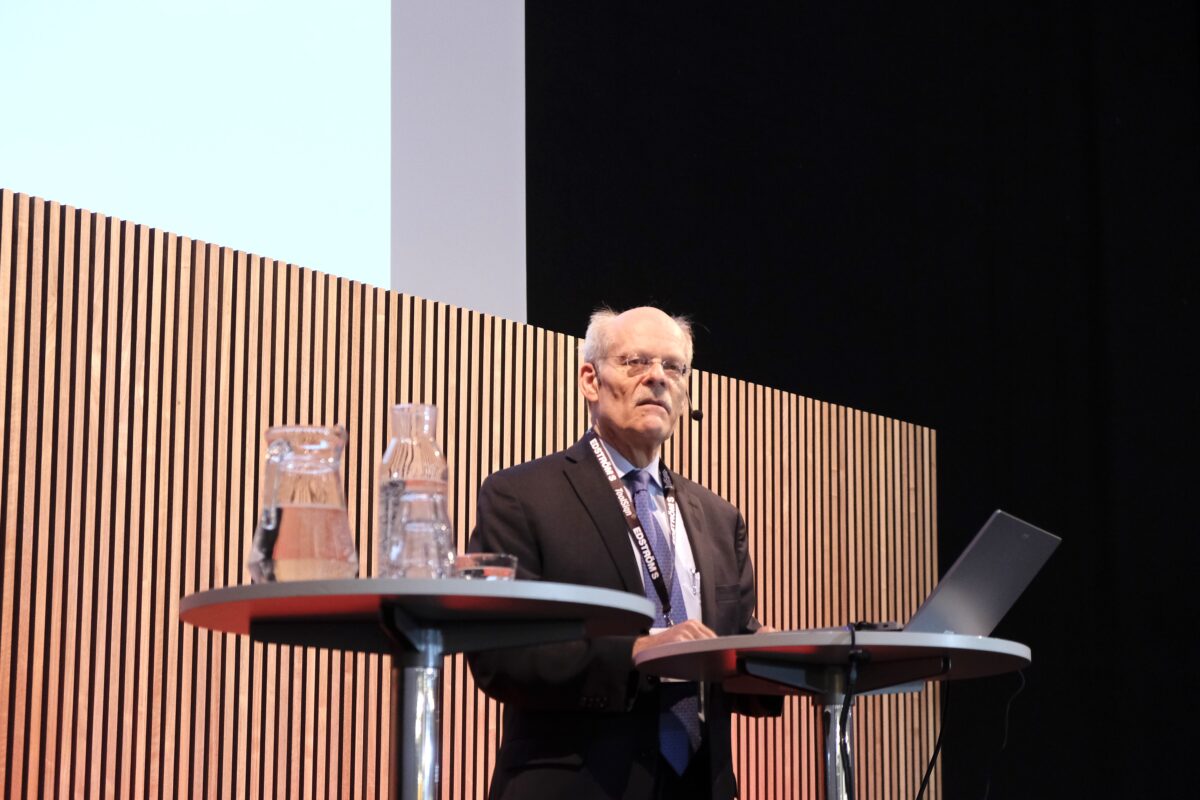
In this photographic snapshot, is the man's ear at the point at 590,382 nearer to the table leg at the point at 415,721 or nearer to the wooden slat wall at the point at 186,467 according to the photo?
the wooden slat wall at the point at 186,467

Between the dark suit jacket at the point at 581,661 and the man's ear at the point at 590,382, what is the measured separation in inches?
5.6

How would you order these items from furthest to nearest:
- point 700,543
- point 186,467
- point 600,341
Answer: point 186,467, point 600,341, point 700,543

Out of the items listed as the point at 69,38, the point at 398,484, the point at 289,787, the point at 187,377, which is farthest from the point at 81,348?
the point at 398,484

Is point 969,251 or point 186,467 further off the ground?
point 969,251

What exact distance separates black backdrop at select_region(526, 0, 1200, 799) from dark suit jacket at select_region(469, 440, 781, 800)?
449cm

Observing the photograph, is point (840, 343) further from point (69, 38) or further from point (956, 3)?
point (69, 38)

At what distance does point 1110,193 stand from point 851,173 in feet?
4.35

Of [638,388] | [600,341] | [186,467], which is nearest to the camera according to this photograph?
[638,388]

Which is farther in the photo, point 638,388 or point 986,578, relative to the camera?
point 638,388

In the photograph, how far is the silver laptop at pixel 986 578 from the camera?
2799mm

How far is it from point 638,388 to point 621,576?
48 centimetres

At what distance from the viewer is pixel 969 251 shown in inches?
310

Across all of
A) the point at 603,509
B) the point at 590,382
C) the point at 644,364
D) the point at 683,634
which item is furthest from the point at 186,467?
the point at 683,634

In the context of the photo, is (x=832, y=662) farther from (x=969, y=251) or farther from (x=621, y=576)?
(x=969, y=251)
